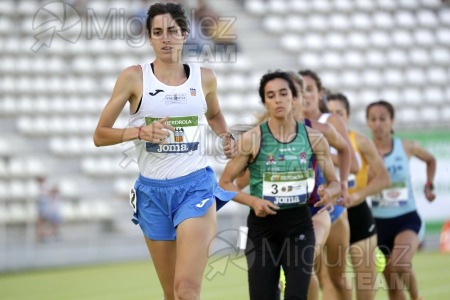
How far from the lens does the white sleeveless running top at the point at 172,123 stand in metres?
5.50

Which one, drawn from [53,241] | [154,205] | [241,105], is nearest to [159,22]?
[154,205]

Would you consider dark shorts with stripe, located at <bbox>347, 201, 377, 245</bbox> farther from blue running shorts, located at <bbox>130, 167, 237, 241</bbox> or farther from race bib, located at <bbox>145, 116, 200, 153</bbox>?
race bib, located at <bbox>145, 116, 200, 153</bbox>

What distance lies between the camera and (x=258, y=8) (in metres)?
21.1

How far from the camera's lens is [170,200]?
5520mm

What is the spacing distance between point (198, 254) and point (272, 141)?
4.38 feet

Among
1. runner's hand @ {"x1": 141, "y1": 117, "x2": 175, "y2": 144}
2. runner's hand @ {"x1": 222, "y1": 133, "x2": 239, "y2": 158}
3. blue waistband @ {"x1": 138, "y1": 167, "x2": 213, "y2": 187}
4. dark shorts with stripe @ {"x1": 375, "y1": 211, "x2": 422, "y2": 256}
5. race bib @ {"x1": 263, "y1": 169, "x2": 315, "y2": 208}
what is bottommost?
dark shorts with stripe @ {"x1": 375, "y1": 211, "x2": 422, "y2": 256}

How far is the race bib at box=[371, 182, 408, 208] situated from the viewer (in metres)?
8.59

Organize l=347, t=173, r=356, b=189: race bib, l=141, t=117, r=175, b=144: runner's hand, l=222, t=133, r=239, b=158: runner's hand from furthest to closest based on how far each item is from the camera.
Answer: l=347, t=173, r=356, b=189: race bib → l=222, t=133, r=239, b=158: runner's hand → l=141, t=117, r=175, b=144: runner's hand

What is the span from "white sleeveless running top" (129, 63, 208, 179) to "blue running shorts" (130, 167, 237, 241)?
0.05m

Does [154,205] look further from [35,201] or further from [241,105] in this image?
[241,105]

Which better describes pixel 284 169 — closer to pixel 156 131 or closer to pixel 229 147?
pixel 229 147

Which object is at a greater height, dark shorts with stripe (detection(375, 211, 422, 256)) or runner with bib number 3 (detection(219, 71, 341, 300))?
runner with bib number 3 (detection(219, 71, 341, 300))

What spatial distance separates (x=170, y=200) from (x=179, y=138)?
380mm

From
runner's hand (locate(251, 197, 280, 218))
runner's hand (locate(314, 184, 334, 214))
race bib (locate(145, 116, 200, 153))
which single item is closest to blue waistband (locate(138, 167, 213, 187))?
race bib (locate(145, 116, 200, 153))
